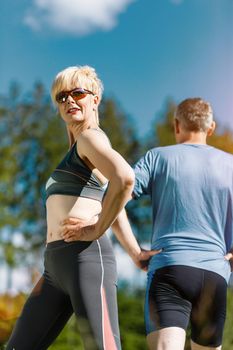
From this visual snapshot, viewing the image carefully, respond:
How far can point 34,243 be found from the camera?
1755 centimetres

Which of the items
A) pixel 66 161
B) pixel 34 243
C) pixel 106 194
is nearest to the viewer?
pixel 106 194

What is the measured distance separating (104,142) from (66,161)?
16 cm

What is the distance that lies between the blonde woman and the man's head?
470mm

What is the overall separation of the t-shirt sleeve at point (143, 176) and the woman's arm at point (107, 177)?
0.42 m

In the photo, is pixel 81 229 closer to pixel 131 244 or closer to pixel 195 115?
pixel 131 244

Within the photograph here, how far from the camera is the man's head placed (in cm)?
237

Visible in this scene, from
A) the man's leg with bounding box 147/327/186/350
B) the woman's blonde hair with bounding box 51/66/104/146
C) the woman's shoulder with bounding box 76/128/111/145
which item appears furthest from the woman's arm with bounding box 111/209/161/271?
the woman's shoulder with bounding box 76/128/111/145

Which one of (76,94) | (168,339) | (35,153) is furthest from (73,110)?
(35,153)

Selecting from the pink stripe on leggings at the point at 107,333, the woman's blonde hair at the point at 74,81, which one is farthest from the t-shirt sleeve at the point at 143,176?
the pink stripe on leggings at the point at 107,333

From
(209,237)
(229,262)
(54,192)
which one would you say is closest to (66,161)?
(54,192)

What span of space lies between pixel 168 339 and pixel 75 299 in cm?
43

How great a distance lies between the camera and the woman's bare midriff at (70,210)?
5.93 ft

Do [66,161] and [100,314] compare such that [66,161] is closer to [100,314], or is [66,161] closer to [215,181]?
[100,314]

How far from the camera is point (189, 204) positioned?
2168 millimetres
